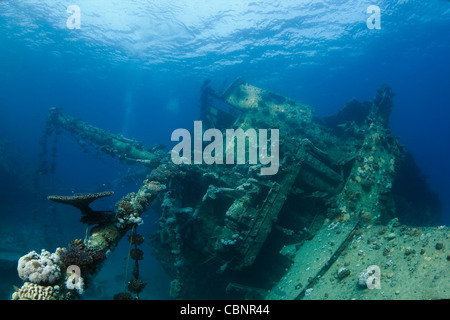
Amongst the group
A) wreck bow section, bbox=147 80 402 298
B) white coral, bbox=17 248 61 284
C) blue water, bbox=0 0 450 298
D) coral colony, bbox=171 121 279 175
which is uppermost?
blue water, bbox=0 0 450 298

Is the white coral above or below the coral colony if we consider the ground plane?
below

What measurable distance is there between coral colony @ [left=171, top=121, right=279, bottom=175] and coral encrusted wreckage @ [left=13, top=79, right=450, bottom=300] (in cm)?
29

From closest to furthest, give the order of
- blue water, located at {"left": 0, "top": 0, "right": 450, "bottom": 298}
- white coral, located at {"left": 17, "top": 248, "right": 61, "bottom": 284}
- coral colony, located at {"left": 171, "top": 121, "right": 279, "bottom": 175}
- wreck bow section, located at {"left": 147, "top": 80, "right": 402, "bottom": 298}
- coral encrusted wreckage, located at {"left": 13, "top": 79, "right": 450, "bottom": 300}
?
1. white coral, located at {"left": 17, "top": 248, "right": 61, "bottom": 284}
2. coral encrusted wreckage, located at {"left": 13, "top": 79, "right": 450, "bottom": 300}
3. wreck bow section, located at {"left": 147, "top": 80, "right": 402, "bottom": 298}
4. coral colony, located at {"left": 171, "top": 121, "right": 279, "bottom": 175}
5. blue water, located at {"left": 0, "top": 0, "right": 450, "bottom": 298}

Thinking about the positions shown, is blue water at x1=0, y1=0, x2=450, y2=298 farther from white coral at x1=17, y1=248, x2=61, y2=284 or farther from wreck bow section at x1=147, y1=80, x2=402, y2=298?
white coral at x1=17, y1=248, x2=61, y2=284

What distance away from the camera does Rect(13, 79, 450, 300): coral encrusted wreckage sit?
3.70 m

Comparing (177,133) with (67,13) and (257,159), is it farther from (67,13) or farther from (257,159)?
(67,13)

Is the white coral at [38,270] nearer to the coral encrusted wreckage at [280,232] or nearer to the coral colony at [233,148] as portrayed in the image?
the coral encrusted wreckage at [280,232]

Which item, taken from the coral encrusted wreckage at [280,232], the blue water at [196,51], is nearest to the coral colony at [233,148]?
the coral encrusted wreckage at [280,232]

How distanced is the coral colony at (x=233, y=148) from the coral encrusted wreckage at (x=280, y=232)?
29 centimetres

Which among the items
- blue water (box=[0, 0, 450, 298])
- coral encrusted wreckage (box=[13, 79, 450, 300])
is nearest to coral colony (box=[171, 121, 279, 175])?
coral encrusted wreckage (box=[13, 79, 450, 300])

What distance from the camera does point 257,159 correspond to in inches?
339

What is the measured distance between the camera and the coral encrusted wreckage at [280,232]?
370cm

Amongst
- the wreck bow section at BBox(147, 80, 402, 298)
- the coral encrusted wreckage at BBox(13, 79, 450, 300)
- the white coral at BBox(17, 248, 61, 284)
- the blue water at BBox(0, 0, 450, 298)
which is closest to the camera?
the white coral at BBox(17, 248, 61, 284)
